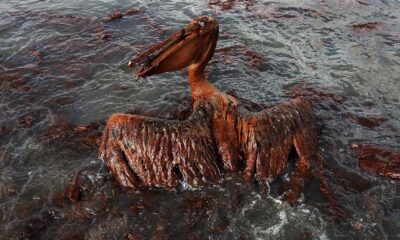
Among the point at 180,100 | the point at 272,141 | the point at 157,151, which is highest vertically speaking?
the point at 157,151

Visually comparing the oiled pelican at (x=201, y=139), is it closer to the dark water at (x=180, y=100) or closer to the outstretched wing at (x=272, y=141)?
the outstretched wing at (x=272, y=141)

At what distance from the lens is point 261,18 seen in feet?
33.7

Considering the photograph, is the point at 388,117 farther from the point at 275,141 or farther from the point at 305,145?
the point at 275,141

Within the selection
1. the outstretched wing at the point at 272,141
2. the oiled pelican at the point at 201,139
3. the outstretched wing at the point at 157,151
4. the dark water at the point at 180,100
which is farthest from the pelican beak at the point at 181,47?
the dark water at the point at 180,100

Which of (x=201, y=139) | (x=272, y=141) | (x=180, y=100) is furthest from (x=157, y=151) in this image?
(x=180, y=100)

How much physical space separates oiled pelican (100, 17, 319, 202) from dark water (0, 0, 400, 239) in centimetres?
24

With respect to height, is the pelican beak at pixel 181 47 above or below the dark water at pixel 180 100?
above

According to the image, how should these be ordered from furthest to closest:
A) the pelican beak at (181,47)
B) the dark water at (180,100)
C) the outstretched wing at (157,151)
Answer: the pelican beak at (181,47), the outstretched wing at (157,151), the dark water at (180,100)

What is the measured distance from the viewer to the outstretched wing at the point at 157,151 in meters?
4.93

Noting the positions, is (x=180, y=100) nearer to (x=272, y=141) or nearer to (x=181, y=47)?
(x=181, y=47)

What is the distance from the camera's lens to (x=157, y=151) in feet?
16.3

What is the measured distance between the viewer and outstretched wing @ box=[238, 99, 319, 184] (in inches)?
207

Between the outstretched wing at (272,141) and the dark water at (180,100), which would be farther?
the outstretched wing at (272,141)

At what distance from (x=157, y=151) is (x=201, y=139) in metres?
0.59
